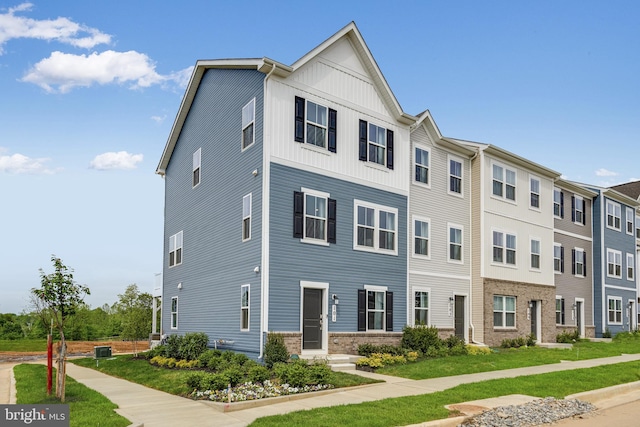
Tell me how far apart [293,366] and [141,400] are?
3.68 meters

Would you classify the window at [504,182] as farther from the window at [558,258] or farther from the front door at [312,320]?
the front door at [312,320]

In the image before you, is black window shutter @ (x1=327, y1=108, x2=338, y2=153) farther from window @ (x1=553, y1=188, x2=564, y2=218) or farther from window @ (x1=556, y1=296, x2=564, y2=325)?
window @ (x1=556, y1=296, x2=564, y2=325)

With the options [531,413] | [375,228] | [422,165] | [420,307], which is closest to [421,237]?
[420,307]

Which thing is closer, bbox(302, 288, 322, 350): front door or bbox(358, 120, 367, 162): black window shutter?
bbox(302, 288, 322, 350): front door

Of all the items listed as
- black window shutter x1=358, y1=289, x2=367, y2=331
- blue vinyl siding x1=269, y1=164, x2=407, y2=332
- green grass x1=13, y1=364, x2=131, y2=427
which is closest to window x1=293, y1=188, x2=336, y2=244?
blue vinyl siding x1=269, y1=164, x2=407, y2=332

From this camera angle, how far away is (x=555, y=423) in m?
12.3

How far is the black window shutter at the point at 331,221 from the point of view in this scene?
21.0 meters

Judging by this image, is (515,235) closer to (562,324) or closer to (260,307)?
(562,324)

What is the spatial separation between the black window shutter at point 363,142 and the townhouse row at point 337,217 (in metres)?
0.06

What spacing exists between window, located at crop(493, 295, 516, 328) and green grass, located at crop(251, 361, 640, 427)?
865cm

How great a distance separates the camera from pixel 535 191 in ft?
105

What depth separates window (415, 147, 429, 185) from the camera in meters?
25.8

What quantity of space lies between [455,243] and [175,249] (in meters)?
12.8

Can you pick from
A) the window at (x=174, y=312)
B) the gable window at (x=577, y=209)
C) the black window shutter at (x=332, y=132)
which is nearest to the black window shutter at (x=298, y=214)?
the black window shutter at (x=332, y=132)
